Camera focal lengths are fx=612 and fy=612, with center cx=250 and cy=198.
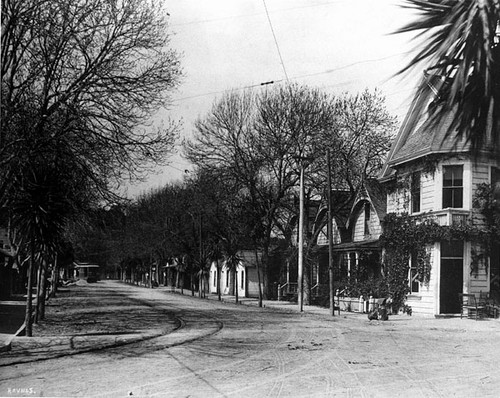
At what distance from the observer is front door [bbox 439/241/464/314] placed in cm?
2261

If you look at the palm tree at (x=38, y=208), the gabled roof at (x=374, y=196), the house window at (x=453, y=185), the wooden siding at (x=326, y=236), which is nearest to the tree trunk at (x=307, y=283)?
the wooden siding at (x=326, y=236)

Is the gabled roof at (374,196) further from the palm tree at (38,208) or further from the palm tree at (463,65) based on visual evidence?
the palm tree at (463,65)

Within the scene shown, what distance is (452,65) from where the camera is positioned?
17.6 ft

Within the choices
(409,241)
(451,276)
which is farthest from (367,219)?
(451,276)

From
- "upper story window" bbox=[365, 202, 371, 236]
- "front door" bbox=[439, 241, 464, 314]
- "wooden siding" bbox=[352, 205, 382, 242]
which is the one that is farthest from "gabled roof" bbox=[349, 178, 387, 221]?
"front door" bbox=[439, 241, 464, 314]

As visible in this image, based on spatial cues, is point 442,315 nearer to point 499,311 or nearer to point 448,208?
point 499,311

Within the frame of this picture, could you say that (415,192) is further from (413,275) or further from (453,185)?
(413,275)

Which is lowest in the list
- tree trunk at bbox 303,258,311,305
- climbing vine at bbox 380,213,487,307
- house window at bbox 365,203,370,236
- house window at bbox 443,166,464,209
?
tree trunk at bbox 303,258,311,305

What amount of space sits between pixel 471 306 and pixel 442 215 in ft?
11.0

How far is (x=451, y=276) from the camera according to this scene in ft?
75.1

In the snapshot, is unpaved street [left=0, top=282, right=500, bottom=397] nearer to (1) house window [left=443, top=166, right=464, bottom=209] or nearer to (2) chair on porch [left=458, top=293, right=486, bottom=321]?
(2) chair on porch [left=458, top=293, right=486, bottom=321]

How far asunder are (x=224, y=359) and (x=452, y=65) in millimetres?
7450

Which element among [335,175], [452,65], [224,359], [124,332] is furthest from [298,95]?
[452,65]

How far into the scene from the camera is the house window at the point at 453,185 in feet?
71.4
